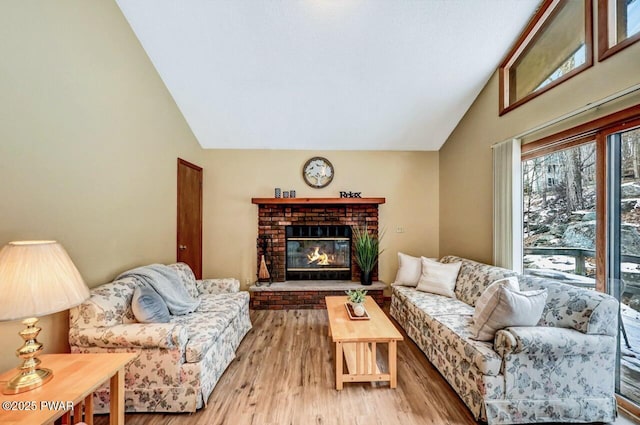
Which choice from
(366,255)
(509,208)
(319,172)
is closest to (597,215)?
(509,208)

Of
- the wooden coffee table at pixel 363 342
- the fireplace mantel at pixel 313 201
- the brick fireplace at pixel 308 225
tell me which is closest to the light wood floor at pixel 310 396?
the wooden coffee table at pixel 363 342

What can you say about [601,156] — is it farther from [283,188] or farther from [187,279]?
→ [187,279]

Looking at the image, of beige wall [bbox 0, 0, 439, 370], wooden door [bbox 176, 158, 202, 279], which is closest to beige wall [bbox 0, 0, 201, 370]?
beige wall [bbox 0, 0, 439, 370]

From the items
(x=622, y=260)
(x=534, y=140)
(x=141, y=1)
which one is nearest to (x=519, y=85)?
(x=534, y=140)

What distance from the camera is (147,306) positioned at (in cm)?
206

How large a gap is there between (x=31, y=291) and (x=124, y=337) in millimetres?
782

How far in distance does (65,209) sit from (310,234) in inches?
118

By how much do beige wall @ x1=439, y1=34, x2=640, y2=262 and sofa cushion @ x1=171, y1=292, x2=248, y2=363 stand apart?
3.02 metres

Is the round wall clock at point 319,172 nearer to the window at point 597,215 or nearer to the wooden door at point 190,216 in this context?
the wooden door at point 190,216

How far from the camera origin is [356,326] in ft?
7.59

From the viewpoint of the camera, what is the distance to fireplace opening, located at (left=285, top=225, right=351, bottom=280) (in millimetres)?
4352

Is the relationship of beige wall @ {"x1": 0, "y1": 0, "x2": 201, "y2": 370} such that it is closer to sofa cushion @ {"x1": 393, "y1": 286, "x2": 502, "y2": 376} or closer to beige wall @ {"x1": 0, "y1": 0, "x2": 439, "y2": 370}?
beige wall @ {"x1": 0, "y1": 0, "x2": 439, "y2": 370}

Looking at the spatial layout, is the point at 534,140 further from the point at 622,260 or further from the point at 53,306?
the point at 53,306

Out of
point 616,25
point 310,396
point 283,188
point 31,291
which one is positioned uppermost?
point 616,25
